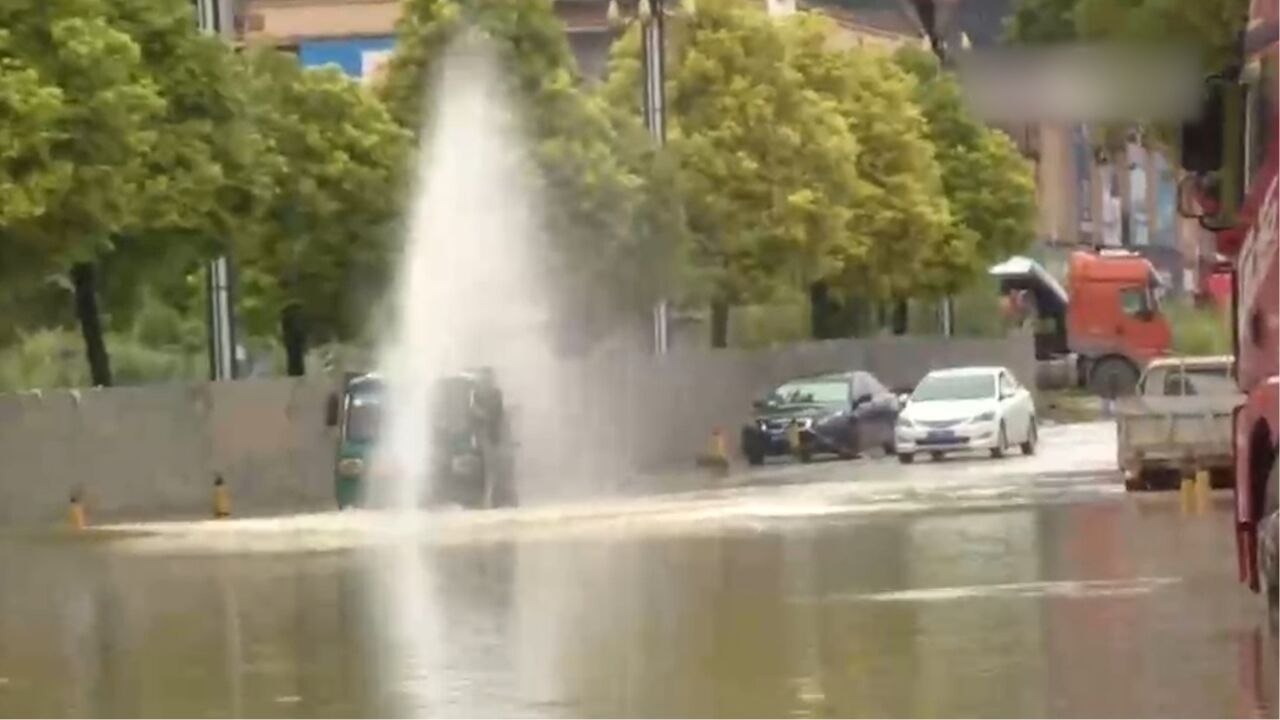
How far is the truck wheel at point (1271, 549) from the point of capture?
54.4 ft

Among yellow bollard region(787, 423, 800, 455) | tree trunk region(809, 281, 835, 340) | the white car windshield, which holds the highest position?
tree trunk region(809, 281, 835, 340)

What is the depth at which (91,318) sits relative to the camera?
41.3m

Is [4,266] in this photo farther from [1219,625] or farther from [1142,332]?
[1142,332]

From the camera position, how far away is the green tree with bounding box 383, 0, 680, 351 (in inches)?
1908

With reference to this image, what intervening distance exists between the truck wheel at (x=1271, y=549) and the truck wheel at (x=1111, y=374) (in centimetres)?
5335

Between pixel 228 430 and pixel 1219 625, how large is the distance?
24634mm

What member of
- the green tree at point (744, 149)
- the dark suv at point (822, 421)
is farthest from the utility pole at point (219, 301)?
the green tree at point (744, 149)

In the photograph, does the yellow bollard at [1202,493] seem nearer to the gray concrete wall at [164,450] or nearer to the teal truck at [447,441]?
the teal truck at [447,441]

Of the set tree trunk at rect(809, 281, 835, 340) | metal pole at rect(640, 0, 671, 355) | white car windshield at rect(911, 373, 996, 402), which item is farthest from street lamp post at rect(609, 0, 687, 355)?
tree trunk at rect(809, 281, 835, 340)

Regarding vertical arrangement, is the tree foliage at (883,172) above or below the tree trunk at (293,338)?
above

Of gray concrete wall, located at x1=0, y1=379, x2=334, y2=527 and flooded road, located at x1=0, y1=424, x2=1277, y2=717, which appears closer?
flooded road, located at x1=0, y1=424, x2=1277, y2=717

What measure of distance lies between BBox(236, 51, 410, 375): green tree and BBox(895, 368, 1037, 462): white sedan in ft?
27.3

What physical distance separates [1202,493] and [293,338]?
1949cm

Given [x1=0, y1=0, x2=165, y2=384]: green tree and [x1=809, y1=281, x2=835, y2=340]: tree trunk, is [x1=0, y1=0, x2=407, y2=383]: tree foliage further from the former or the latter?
[x1=809, y1=281, x2=835, y2=340]: tree trunk
